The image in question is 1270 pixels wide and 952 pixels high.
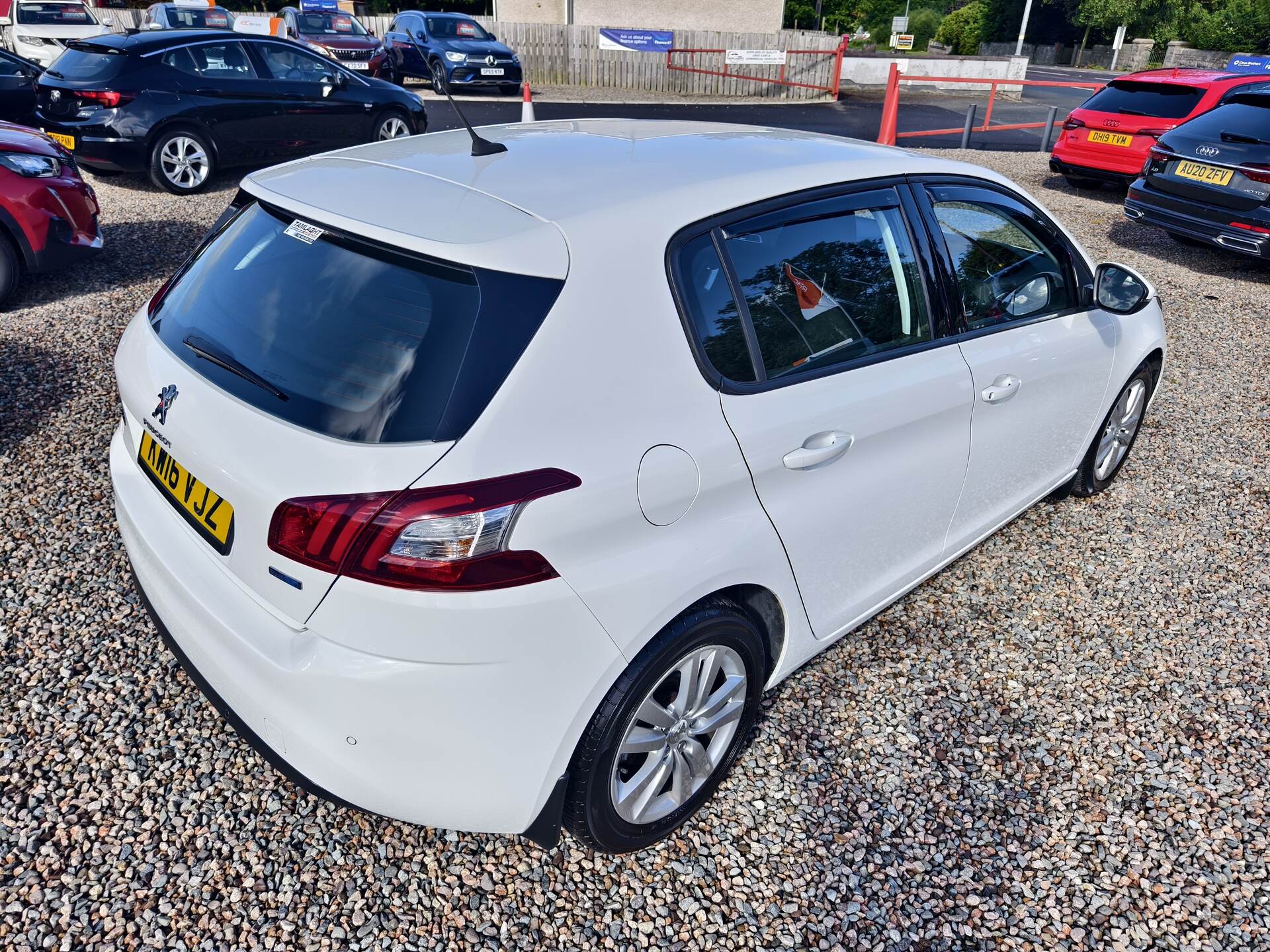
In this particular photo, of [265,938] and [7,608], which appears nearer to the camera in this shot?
[265,938]

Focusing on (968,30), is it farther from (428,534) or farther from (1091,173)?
(428,534)

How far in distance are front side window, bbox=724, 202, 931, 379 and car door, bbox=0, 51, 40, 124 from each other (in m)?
11.8

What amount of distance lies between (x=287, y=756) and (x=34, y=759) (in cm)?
114

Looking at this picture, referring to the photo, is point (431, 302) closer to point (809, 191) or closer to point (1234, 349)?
point (809, 191)

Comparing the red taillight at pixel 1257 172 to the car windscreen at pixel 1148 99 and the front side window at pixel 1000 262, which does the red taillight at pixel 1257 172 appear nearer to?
the car windscreen at pixel 1148 99

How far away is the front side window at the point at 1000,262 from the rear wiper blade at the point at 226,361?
7.07 feet

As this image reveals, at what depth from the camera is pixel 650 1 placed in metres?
30.2

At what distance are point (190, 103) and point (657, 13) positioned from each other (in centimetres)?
2495

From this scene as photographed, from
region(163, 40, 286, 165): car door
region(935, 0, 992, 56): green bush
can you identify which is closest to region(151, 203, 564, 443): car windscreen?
region(163, 40, 286, 165): car door

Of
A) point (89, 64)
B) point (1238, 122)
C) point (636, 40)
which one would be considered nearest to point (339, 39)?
point (636, 40)

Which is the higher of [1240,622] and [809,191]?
[809,191]

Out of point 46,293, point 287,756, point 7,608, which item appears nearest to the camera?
point 287,756

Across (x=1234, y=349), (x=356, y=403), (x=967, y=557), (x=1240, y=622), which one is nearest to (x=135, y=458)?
(x=356, y=403)

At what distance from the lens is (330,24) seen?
20438 mm
